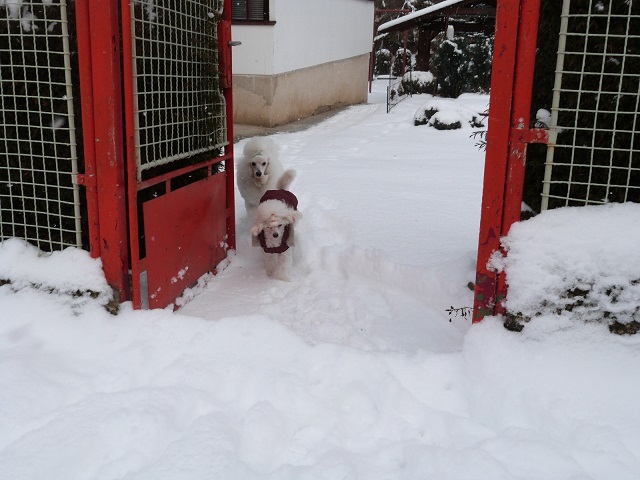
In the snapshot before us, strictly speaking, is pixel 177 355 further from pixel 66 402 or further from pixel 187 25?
pixel 187 25

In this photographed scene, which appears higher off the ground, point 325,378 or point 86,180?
point 86,180

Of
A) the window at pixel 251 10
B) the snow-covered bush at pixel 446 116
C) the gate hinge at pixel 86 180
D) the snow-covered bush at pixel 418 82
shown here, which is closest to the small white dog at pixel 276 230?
the gate hinge at pixel 86 180

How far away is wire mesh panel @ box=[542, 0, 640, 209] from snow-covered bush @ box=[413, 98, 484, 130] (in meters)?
9.21

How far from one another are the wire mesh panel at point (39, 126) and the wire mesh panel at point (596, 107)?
8.60ft

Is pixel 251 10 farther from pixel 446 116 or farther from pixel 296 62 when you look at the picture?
pixel 446 116

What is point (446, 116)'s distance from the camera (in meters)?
12.0

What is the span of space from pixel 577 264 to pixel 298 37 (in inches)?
471

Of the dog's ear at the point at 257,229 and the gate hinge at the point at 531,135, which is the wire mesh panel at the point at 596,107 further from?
the dog's ear at the point at 257,229

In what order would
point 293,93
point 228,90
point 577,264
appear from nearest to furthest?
point 577,264 → point 228,90 → point 293,93

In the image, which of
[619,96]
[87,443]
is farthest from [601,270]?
[87,443]

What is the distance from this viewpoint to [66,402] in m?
2.70

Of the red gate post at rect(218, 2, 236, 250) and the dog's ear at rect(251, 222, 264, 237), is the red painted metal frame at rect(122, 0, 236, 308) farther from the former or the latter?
the dog's ear at rect(251, 222, 264, 237)

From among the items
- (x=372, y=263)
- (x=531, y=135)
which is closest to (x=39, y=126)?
(x=372, y=263)

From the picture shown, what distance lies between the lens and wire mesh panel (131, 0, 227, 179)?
3.47m
